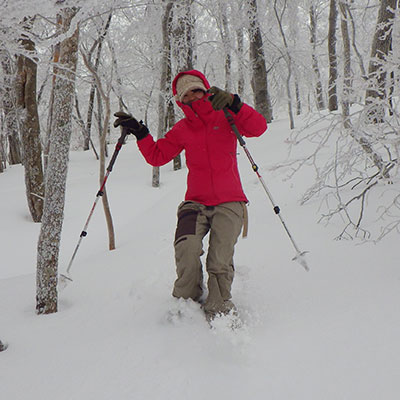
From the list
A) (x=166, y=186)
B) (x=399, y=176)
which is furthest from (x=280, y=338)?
(x=166, y=186)

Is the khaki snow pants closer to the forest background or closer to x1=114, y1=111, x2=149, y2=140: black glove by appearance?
x1=114, y1=111, x2=149, y2=140: black glove

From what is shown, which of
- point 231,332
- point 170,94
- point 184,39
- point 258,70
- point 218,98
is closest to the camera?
point 231,332

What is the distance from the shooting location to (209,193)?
274 cm

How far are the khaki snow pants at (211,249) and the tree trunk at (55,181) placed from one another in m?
1.09

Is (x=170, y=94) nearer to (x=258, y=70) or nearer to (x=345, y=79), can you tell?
(x=258, y=70)

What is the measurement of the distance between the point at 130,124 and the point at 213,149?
0.78 metres

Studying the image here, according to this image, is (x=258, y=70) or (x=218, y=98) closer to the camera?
(x=218, y=98)

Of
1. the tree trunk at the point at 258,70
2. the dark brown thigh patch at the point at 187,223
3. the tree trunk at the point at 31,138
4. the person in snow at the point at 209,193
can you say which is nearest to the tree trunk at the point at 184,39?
the tree trunk at the point at 258,70

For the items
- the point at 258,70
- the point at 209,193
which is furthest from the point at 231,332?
the point at 258,70

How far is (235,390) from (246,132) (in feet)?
6.33

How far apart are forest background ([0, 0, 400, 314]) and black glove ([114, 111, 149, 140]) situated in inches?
16.2

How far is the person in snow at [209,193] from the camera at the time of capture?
265 cm

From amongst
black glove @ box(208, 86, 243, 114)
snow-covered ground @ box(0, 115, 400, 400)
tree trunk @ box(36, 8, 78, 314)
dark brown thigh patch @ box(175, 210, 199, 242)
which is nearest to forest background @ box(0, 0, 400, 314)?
tree trunk @ box(36, 8, 78, 314)

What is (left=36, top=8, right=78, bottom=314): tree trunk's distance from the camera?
9.18ft
